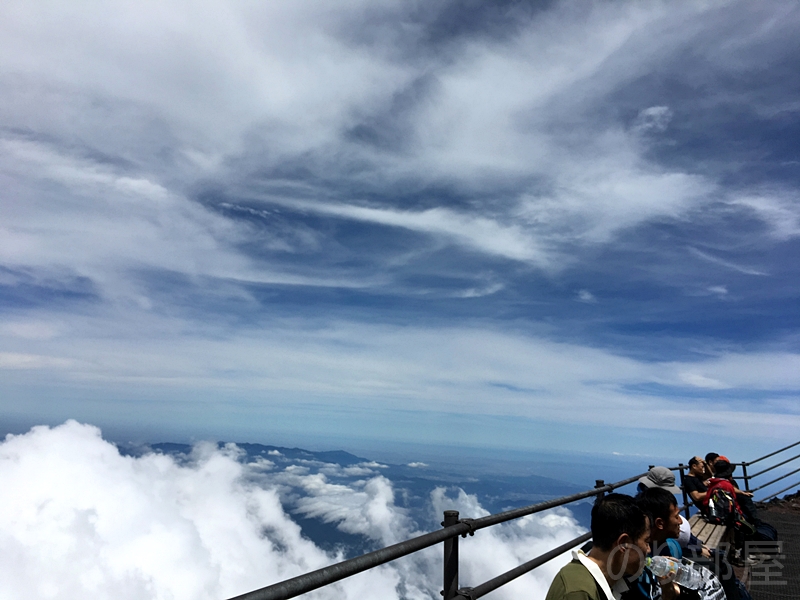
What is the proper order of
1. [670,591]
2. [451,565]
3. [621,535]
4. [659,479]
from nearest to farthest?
1. [621,535]
2. [451,565]
3. [670,591]
4. [659,479]

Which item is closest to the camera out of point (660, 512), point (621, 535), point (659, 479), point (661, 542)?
point (621, 535)

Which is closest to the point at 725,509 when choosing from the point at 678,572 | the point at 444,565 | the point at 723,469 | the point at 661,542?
the point at 723,469

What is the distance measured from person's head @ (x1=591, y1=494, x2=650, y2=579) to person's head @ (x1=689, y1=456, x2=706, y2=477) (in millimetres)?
7058

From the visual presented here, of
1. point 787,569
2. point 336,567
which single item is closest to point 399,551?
point 336,567

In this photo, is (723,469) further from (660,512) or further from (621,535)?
(621,535)

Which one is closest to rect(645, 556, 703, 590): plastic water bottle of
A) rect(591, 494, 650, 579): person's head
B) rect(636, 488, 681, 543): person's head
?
rect(636, 488, 681, 543): person's head

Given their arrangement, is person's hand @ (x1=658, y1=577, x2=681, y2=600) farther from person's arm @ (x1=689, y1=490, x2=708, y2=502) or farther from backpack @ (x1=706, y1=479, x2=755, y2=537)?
person's arm @ (x1=689, y1=490, x2=708, y2=502)

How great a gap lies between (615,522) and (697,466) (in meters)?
7.32

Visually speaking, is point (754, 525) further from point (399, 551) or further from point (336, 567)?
point (336, 567)

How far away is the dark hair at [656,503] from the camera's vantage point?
3.69 m

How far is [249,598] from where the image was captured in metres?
1.55

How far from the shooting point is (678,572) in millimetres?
3236

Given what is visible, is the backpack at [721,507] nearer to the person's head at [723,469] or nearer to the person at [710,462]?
the person's head at [723,469]

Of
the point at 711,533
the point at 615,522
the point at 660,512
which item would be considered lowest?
the point at 711,533
